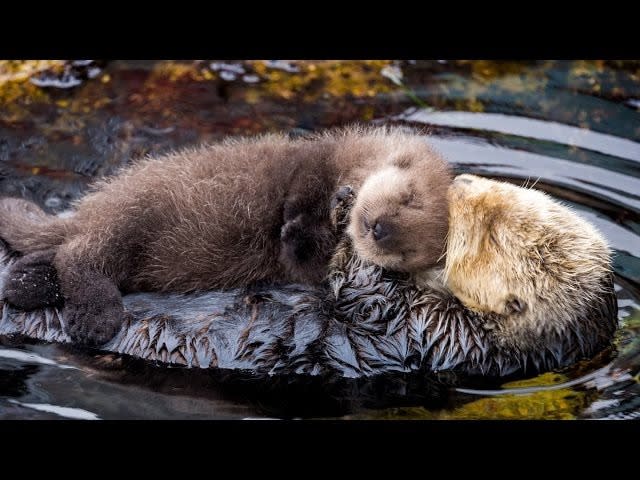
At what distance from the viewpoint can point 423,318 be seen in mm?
3977

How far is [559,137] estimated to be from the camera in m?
5.80

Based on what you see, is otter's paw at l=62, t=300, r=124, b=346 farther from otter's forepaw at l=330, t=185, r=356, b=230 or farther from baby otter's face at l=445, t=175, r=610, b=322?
baby otter's face at l=445, t=175, r=610, b=322

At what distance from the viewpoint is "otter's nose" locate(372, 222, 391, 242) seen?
3865 mm

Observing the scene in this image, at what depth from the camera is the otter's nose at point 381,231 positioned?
387 centimetres

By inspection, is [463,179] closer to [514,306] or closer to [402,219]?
[402,219]

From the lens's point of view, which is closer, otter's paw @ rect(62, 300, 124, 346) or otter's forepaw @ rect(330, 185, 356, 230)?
otter's paw @ rect(62, 300, 124, 346)

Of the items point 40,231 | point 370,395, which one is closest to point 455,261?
point 370,395

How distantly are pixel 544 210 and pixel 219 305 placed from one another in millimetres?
1556

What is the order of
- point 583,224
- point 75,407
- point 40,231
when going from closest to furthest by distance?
point 75,407 → point 583,224 → point 40,231

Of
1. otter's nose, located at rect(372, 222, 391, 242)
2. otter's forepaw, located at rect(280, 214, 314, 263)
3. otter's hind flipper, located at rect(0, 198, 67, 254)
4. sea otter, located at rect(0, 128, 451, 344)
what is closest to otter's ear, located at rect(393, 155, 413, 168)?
sea otter, located at rect(0, 128, 451, 344)

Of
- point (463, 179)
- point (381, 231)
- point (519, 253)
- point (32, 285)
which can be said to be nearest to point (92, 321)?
point (32, 285)

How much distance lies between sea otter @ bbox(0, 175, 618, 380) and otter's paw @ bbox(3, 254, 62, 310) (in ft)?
0.22

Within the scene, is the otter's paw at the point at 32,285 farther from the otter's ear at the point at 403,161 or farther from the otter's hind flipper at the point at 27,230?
the otter's ear at the point at 403,161

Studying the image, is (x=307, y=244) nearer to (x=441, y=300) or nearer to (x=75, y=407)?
(x=441, y=300)
